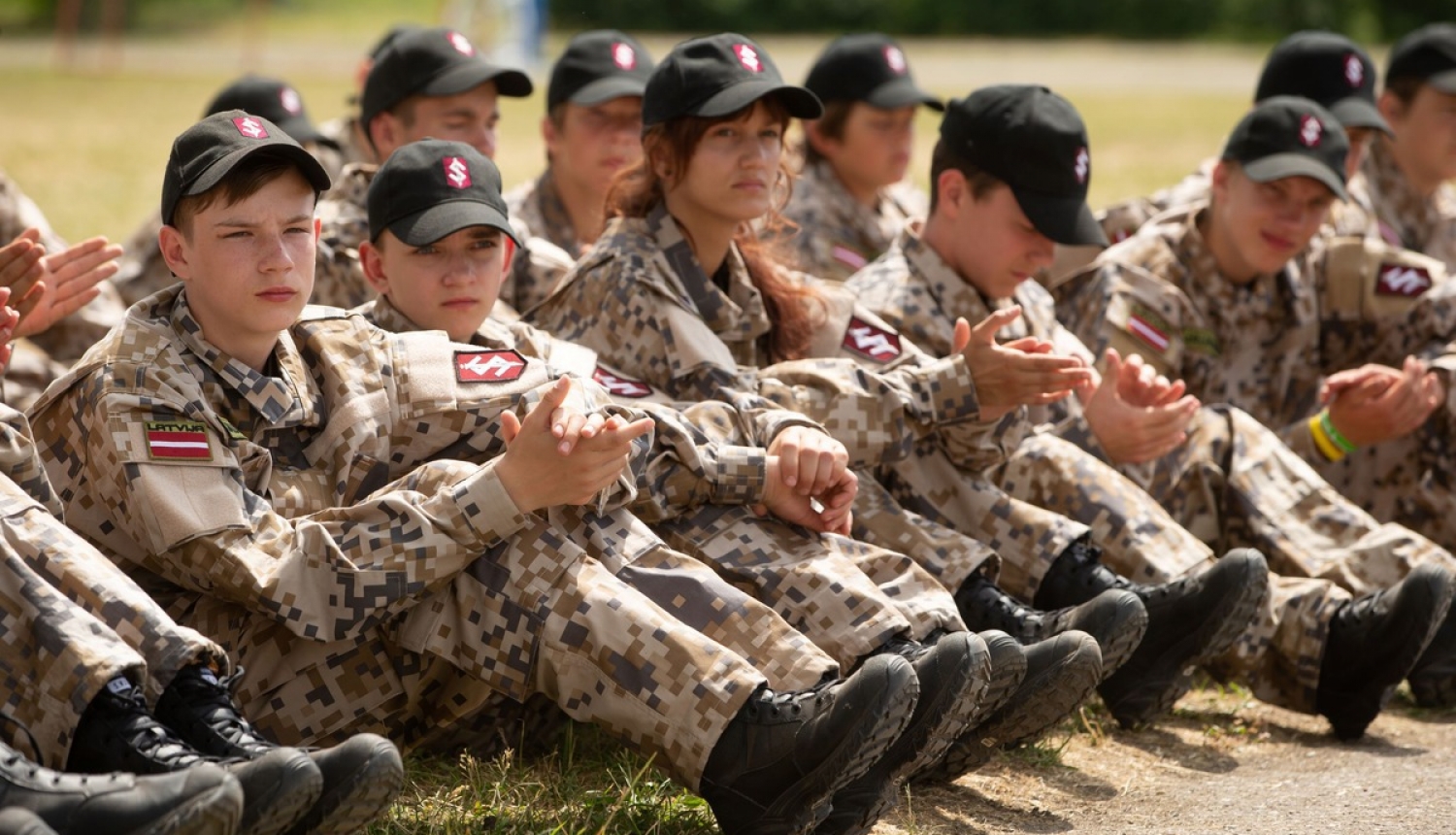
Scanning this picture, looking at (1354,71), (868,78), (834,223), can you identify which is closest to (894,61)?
(868,78)

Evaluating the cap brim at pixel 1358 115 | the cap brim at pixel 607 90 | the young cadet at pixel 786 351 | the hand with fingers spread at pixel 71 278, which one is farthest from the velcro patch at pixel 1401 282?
the hand with fingers spread at pixel 71 278

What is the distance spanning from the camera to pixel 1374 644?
457 cm

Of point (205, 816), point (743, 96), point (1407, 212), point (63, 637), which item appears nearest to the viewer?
point (205, 816)

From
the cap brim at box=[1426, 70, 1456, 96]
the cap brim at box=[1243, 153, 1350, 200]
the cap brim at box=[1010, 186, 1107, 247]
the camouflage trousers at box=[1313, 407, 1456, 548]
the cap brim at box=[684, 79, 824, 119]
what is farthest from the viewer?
the cap brim at box=[1426, 70, 1456, 96]

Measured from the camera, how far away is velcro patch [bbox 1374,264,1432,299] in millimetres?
6148

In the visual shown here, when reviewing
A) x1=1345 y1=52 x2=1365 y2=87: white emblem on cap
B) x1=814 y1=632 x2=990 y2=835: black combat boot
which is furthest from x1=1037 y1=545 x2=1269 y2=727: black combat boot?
x1=1345 y1=52 x2=1365 y2=87: white emblem on cap

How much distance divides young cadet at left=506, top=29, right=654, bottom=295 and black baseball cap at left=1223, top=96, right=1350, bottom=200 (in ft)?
6.42

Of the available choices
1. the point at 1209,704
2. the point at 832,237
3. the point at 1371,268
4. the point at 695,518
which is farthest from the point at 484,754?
the point at 1371,268

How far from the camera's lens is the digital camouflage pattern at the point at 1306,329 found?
5.77 metres

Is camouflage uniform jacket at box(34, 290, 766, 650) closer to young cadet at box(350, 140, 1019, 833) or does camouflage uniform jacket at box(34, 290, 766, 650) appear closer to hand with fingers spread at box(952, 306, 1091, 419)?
young cadet at box(350, 140, 1019, 833)

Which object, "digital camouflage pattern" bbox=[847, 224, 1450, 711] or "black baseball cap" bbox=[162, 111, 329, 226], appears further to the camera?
"digital camouflage pattern" bbox=[847, 224, 1450, 711]

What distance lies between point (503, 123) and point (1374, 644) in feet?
54.8

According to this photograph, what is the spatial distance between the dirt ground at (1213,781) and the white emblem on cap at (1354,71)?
2.93m

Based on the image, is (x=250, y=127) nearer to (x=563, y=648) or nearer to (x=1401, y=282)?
(x=563, y=648)
